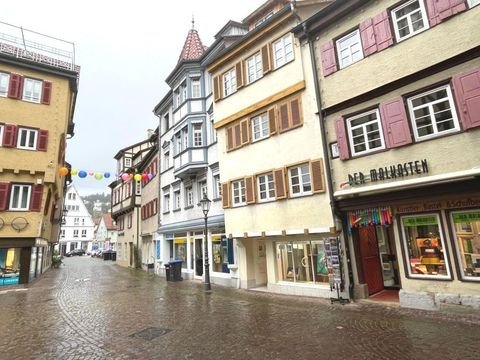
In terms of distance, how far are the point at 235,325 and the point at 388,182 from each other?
635 centimetres

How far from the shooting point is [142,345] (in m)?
7.28

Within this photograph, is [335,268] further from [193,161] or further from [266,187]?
[193,161]

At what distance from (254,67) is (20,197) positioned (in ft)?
52.3

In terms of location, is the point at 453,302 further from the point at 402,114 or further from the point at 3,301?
the point at 3,301

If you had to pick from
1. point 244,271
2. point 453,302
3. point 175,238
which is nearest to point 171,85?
point 175,238

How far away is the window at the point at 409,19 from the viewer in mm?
9769

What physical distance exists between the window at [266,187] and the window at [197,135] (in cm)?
652

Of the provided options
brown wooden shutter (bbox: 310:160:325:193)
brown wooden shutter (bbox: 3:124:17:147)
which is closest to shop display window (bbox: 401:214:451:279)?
brown wooden shutter (bbox: 310:160:325:193)

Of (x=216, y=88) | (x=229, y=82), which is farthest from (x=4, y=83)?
(x=229, y=82)

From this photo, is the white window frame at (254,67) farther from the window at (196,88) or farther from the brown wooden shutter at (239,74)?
the window at (196,88)

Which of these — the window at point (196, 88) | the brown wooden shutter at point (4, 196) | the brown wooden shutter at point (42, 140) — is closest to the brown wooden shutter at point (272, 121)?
the window at point (196, 88)

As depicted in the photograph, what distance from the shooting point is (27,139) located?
1958 cm

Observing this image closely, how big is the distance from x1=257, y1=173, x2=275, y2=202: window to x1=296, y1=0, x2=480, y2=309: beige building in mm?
3114

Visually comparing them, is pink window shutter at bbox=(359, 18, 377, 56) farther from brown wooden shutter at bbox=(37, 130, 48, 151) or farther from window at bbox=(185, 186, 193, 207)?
brown wooden shutter at bbox=(37, 130, 48, 151)
